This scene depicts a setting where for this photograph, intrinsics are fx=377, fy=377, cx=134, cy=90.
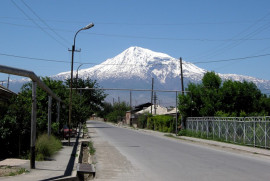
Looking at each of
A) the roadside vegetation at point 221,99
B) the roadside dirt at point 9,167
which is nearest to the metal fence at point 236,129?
the roadside vegetation at point 221,99

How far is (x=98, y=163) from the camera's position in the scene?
15141 mm

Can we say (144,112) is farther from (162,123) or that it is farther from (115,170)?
(115,170)

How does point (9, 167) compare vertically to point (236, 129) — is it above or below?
below

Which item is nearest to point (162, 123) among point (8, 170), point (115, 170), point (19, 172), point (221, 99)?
point (221, 99)

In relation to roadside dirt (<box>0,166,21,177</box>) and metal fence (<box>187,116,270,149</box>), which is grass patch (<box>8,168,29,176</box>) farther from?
metal fence (<box>187,116,270,149</box>)

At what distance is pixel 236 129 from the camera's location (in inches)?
1161

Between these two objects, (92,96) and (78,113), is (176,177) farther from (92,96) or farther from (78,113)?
(92,96)

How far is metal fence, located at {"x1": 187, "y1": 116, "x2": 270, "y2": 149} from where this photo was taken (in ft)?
80.6

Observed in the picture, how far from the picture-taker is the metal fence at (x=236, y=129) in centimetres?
2456

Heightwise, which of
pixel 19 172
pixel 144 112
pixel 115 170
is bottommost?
pixel 115 170

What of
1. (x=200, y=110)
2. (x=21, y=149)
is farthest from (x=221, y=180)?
(x=200, y=110)

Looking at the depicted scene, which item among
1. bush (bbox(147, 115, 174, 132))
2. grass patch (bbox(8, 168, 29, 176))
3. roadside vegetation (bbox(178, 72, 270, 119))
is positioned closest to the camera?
grass patch (bbox(8, 168, 29, 176))

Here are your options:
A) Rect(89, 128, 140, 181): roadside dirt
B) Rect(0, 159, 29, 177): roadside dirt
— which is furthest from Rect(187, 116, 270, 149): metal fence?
Rect(0, 159, 29, 177): roadside dirt

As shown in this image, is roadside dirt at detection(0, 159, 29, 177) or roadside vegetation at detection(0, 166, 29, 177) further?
roadside dirt at detection(0, 159, 29, 177)
